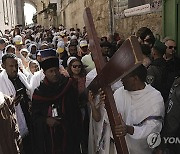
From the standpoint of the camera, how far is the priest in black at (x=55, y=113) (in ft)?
10.4

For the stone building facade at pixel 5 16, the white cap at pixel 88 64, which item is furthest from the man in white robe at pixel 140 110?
the stone building facade at pixel 5 16

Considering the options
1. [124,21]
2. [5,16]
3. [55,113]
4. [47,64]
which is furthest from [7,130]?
[5,16]

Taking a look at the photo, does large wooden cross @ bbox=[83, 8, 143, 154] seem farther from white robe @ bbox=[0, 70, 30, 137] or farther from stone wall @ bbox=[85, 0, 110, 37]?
stone wall @ bbox=[85, 0, 110, 37]

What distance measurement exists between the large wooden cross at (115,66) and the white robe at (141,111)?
312 millimetres

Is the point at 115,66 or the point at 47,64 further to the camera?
the point at 47,64

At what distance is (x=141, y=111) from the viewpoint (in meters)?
2.40

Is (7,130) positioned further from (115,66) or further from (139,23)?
(139,23)

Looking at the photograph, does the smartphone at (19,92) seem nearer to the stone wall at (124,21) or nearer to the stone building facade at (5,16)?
the stone wall at (124,21)

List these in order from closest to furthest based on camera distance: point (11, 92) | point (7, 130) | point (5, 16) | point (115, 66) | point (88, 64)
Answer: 1. point (115, 66)
2. point (7, 130)
3. point (11, 92)
4. point (88, 64)
5. point (5, 16)

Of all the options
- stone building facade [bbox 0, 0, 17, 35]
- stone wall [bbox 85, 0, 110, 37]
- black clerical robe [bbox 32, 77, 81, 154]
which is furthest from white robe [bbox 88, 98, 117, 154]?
stone building facade [bbox 0, 0, 17, 35]

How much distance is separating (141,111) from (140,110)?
13 millimetres

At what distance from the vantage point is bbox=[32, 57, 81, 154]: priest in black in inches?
124

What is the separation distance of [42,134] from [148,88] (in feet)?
4.33

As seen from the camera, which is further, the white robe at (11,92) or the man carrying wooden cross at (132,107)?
the white robe at (11,92)
